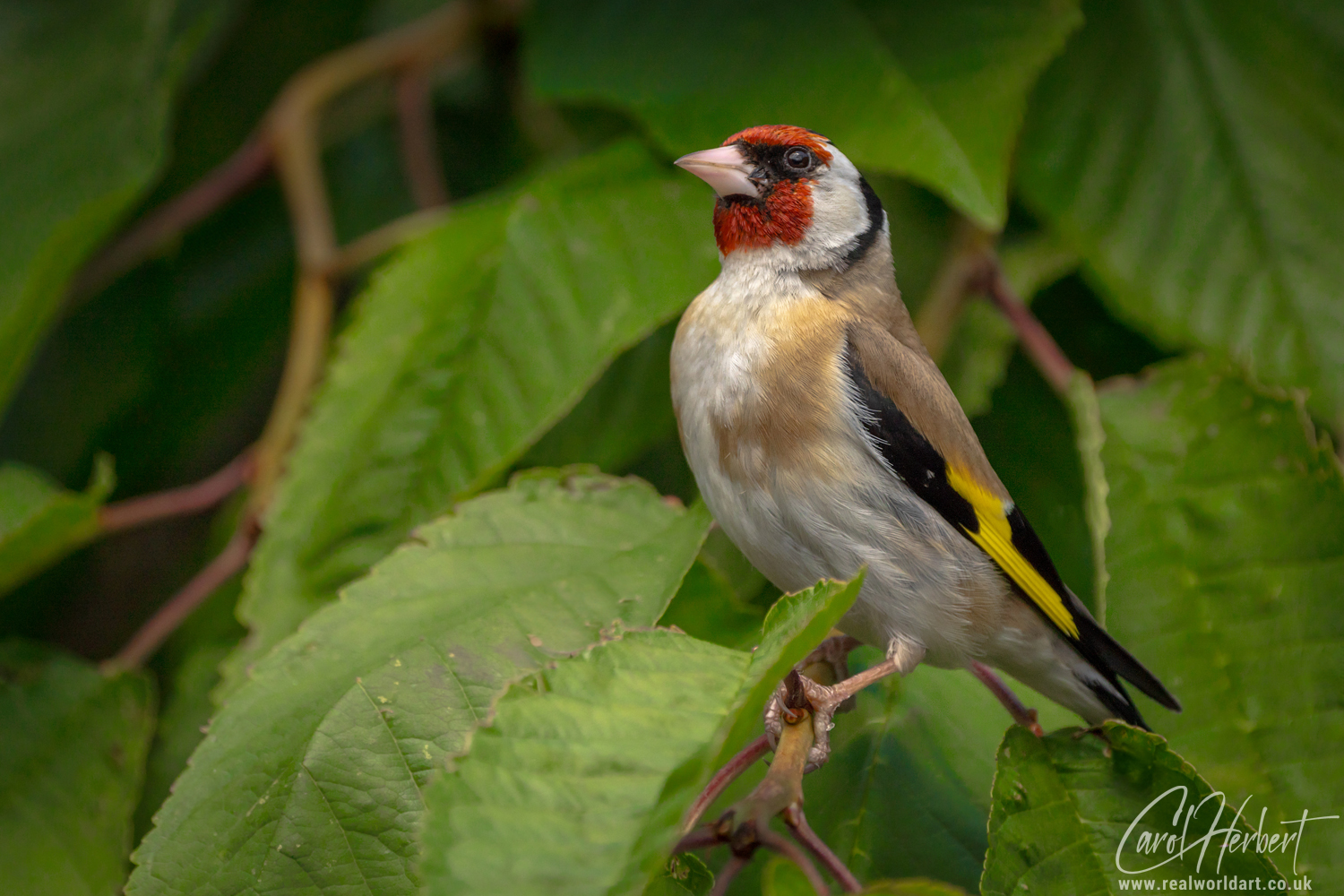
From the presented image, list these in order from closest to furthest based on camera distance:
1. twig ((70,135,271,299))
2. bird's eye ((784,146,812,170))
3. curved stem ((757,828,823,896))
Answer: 1. curved stem ((757,828,823,896))
2. bird's eye ((784,146,812,170))
3. twig ((70,135,271,299))

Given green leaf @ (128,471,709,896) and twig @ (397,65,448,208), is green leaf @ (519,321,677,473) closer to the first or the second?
green leaf @ (128,471,709,896)

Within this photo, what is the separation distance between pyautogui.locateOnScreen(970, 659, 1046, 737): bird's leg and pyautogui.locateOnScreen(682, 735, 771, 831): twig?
43 cm

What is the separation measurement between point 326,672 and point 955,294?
59.6 inches

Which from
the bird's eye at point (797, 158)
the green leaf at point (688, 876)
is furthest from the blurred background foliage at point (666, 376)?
the bird's eye at point (797, 158)

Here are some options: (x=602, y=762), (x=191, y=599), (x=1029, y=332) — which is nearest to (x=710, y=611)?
(x=602, y=762)

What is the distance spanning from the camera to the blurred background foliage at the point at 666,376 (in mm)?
1604

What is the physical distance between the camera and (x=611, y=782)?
1035 mm

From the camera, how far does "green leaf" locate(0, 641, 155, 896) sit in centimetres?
175

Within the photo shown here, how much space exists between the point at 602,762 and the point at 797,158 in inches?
41.4

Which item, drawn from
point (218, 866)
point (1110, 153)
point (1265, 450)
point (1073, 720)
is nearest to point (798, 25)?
point (1110, 153)

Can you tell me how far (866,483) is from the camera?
4.98ft

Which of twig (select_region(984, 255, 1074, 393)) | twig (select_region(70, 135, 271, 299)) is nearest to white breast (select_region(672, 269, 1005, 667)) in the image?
twig (select_region(984, 255, 1074, 393))

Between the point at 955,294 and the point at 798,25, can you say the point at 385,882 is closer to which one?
the point at 955,294
